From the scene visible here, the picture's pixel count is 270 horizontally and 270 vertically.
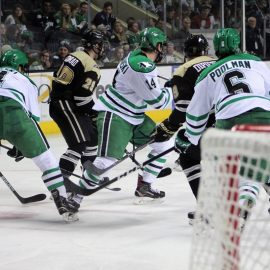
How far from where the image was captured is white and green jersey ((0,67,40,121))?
4.23m

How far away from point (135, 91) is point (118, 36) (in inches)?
195

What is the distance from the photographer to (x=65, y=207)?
4.15 meters

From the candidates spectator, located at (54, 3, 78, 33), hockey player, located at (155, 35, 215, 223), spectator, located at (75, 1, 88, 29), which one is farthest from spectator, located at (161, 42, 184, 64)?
hockey player, located at (155, 35, 215, 223)

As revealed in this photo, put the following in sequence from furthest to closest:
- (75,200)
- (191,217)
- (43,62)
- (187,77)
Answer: (43,62) → (75,200) → (187,77) → (191,217)

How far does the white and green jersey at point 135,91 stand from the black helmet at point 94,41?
1.21 ft

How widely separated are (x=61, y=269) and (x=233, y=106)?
1007 millimetres

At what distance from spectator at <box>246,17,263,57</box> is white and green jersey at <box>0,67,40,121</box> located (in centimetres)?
618

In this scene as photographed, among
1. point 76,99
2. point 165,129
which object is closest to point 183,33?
point 76,99

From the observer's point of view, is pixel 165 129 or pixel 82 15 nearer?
pixel 165 129

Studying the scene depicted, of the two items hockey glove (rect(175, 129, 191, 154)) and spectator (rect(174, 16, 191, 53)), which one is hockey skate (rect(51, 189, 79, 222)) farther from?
spectator (rect(174, 16, 191, 53))

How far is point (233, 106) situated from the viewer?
3.44m

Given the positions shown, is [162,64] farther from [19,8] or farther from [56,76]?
[56,76]

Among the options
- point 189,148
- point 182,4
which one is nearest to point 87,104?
point 189,148

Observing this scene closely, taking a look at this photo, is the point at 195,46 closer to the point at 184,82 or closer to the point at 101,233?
the point at 184,82
